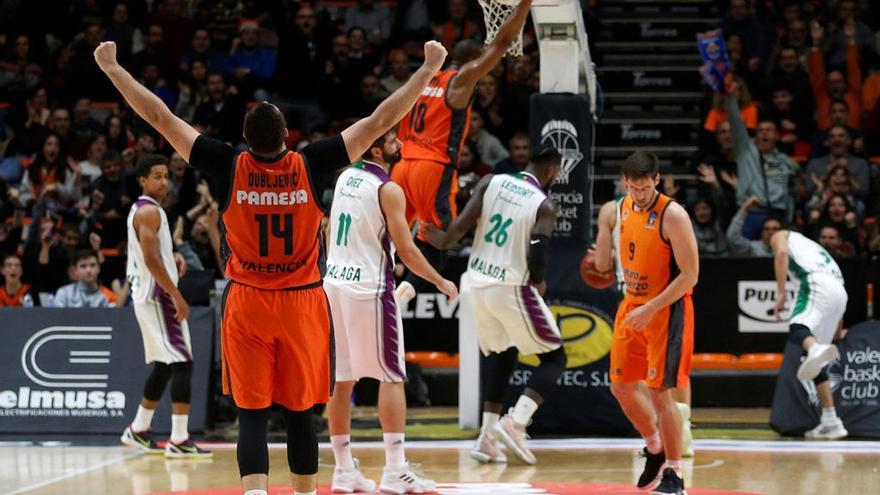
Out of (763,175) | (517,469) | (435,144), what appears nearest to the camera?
(517,469)

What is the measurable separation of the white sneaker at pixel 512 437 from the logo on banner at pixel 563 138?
8.53 feet

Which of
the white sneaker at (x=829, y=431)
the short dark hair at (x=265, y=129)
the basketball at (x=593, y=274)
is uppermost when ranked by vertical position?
the short dark hair at (x=265, y=129)

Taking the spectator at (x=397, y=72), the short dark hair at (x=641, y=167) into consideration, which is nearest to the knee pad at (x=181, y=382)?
the short dark hair at (x=641, y=167)

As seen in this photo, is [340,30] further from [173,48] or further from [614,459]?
[614,459]

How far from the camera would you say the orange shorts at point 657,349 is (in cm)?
800

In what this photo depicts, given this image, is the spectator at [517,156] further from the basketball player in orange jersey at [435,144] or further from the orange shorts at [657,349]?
the orange shorts at [657,349]

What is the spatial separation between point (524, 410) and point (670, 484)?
2380mm

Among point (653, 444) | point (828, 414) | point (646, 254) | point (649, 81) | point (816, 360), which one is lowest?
point (828, 414)

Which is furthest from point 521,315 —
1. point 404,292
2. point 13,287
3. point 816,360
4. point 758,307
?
point 13,287

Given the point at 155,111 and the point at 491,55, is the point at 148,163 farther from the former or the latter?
the point at 155,111

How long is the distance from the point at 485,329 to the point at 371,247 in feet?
7.17

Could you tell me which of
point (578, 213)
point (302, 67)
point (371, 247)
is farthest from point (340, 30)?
point (371, 247)

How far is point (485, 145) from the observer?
50.3 ft

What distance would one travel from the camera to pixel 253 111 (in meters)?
6.25
